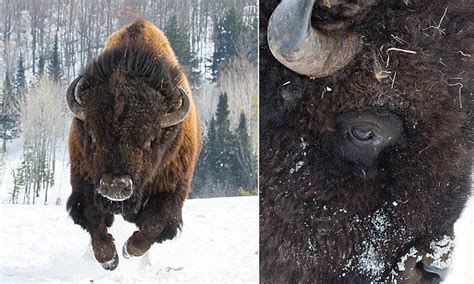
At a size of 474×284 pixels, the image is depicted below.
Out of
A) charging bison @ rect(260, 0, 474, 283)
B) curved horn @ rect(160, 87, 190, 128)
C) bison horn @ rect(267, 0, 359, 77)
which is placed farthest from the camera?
curved horn @ rect(160, 87, 190, 128)

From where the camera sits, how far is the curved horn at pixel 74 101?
283 cm

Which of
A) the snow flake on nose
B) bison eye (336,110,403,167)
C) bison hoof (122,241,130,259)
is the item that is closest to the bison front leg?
bison hoof (122,241,130,259)

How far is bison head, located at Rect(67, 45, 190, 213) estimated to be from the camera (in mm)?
2736

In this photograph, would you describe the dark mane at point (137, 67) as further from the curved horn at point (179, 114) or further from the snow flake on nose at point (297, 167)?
the snow flake on nose at point (297, 167)

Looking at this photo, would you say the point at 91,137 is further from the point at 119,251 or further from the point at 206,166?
the point at 206,166

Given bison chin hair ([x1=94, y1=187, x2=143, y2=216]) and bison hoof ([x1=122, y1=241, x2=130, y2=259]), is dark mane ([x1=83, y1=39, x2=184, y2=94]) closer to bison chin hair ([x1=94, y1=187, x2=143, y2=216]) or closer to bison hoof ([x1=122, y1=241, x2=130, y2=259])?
bison chin hair ([x1=94, y1=187, x2=143, y2=216])

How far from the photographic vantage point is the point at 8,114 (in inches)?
122

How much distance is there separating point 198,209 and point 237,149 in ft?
2.43

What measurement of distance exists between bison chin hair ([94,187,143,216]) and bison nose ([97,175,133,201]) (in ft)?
0.61

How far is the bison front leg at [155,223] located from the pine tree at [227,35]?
869mm

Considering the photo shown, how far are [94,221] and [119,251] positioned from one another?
27cm

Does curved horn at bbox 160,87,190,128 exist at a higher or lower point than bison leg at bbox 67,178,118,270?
higher

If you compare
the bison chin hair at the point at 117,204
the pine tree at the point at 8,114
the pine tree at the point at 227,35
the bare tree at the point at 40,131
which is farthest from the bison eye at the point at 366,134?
the pine tree at the point at 8,114

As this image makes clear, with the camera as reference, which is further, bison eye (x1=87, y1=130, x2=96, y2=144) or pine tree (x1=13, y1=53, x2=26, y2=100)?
pine tree (x1=13, y1=53, x2=26, y2=100)
